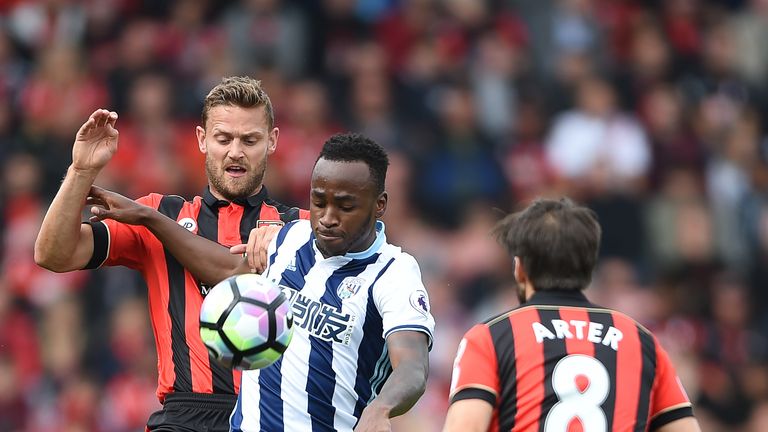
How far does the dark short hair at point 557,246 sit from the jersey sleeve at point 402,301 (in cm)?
49

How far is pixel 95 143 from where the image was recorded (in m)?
6.02

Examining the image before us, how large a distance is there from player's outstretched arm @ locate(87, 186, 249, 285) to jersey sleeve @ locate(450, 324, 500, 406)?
1402mm

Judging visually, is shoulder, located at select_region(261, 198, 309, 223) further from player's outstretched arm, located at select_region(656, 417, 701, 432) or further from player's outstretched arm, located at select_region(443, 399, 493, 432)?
player's outstretched arm, located at select_region(656, 417, 701, 432)

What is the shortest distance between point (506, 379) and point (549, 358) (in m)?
0.17

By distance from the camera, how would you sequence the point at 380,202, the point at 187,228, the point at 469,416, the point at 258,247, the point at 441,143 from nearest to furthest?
the point at 469,416 < the point at 380,202 < the point at 258,247 < the point at 187,228 < the point at 441,143

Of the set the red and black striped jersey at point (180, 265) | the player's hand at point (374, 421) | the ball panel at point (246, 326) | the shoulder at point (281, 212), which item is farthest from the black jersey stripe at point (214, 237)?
the player's hand at point (374, 421)

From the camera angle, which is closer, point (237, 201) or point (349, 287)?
point (349, 287)

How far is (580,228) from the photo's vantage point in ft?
16.6

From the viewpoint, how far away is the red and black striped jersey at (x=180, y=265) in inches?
238

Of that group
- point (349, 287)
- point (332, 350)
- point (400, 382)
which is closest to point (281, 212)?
point (349, 287)

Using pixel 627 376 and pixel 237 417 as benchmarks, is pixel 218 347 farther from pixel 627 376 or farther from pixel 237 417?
pixel 627 376

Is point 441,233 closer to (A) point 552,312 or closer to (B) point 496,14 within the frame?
(B) point 496,14

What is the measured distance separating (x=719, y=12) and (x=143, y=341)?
7983 mm

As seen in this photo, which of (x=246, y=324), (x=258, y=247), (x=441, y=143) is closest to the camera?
(x=246, y=324)
